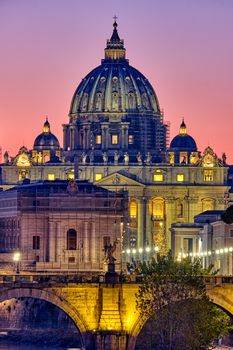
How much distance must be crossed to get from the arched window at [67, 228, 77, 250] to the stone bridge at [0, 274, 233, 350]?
186 feet

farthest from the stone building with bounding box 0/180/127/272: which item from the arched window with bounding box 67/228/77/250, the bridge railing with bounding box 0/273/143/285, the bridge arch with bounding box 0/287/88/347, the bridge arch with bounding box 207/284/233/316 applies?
the bridge arch with bounding box 207/284/233/316

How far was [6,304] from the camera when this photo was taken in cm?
17038

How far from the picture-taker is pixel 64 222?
177 m

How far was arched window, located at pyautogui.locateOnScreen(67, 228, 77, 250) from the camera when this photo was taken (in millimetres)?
174875

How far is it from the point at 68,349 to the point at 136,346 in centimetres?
1632

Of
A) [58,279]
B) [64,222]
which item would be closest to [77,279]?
[58,279]

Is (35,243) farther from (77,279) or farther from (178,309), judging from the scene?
(178,309)

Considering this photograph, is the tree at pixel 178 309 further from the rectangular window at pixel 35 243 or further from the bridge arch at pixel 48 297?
the rectangular window at pixel 35 243

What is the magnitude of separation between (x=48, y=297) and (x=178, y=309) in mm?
6544

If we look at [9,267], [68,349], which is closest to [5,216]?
[9,267]

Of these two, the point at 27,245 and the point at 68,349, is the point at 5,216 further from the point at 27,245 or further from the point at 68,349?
the point at 68,349

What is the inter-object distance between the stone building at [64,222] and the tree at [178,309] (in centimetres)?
5409

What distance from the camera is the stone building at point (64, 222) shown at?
173625 mm

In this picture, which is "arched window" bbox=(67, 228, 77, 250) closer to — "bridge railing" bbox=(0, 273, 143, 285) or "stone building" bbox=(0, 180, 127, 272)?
"stone building" bbox=(0, 180, 127, 272)
